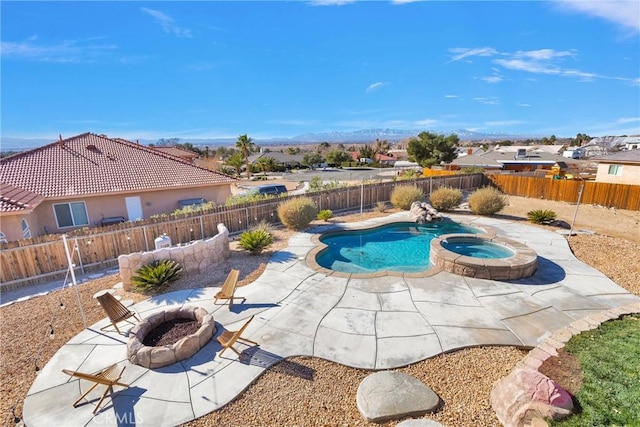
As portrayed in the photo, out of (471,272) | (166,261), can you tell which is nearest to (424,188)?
(471,272)

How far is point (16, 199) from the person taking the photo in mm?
11641

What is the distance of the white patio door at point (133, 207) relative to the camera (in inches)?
655

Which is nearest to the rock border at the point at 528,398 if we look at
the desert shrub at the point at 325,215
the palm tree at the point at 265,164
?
the desert shrub at the point at 325,215

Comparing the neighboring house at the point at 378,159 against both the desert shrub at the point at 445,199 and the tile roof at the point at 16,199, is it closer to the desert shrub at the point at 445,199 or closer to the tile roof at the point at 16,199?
the desert shrub at the point at 445,199

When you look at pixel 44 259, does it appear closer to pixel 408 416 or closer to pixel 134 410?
pixel 134 410

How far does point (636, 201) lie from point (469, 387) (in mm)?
20307

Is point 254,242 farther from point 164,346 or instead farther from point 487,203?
point 487,203

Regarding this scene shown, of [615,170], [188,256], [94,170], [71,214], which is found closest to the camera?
[188,256]

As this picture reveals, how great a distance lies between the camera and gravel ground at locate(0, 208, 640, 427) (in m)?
4.35

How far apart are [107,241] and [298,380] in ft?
29.8

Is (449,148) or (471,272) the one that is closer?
(471,272)

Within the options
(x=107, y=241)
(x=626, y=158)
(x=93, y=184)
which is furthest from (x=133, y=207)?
(x=626, y=158)

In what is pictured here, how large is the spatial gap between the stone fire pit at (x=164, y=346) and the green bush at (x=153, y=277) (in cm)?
210

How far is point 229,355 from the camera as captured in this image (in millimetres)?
5656
